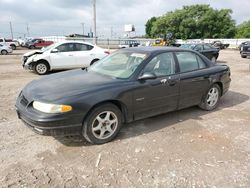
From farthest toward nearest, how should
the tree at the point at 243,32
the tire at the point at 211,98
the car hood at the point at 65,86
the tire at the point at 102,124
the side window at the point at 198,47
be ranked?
the tree at the point at 243,32 < the side window at the point at 198,47 < the tire at the point at 211,98 < the tire at the point at 102,124 < the car hood at the point at 65,86

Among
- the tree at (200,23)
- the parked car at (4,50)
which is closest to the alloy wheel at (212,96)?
the parked car at (4,50)

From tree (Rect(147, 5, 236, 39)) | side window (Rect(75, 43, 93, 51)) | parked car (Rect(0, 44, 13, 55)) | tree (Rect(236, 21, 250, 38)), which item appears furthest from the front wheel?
tree (Rect(236, 21, 250, 38))

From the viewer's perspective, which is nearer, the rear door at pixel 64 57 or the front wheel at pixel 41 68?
the front wheel at pixel 41 68

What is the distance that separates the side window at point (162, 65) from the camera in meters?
4.03

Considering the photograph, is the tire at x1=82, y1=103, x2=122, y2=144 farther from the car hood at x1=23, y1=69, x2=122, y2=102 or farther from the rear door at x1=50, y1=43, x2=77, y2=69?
the rear door at x1=50, y1=43, x2=77, y2=69

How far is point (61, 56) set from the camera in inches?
388

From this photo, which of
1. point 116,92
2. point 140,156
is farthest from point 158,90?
point 140,156

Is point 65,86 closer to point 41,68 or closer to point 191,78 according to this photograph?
point 191,78

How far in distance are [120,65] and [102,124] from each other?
1.32 meters

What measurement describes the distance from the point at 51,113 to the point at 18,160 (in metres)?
0.79

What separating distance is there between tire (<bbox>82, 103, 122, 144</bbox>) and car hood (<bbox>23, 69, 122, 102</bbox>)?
0.34 m

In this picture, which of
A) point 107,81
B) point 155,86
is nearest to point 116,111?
point 107,81

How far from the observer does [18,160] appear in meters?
3.09

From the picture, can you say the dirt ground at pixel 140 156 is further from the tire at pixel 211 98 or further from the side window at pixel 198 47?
the side window at pixel 198 47
